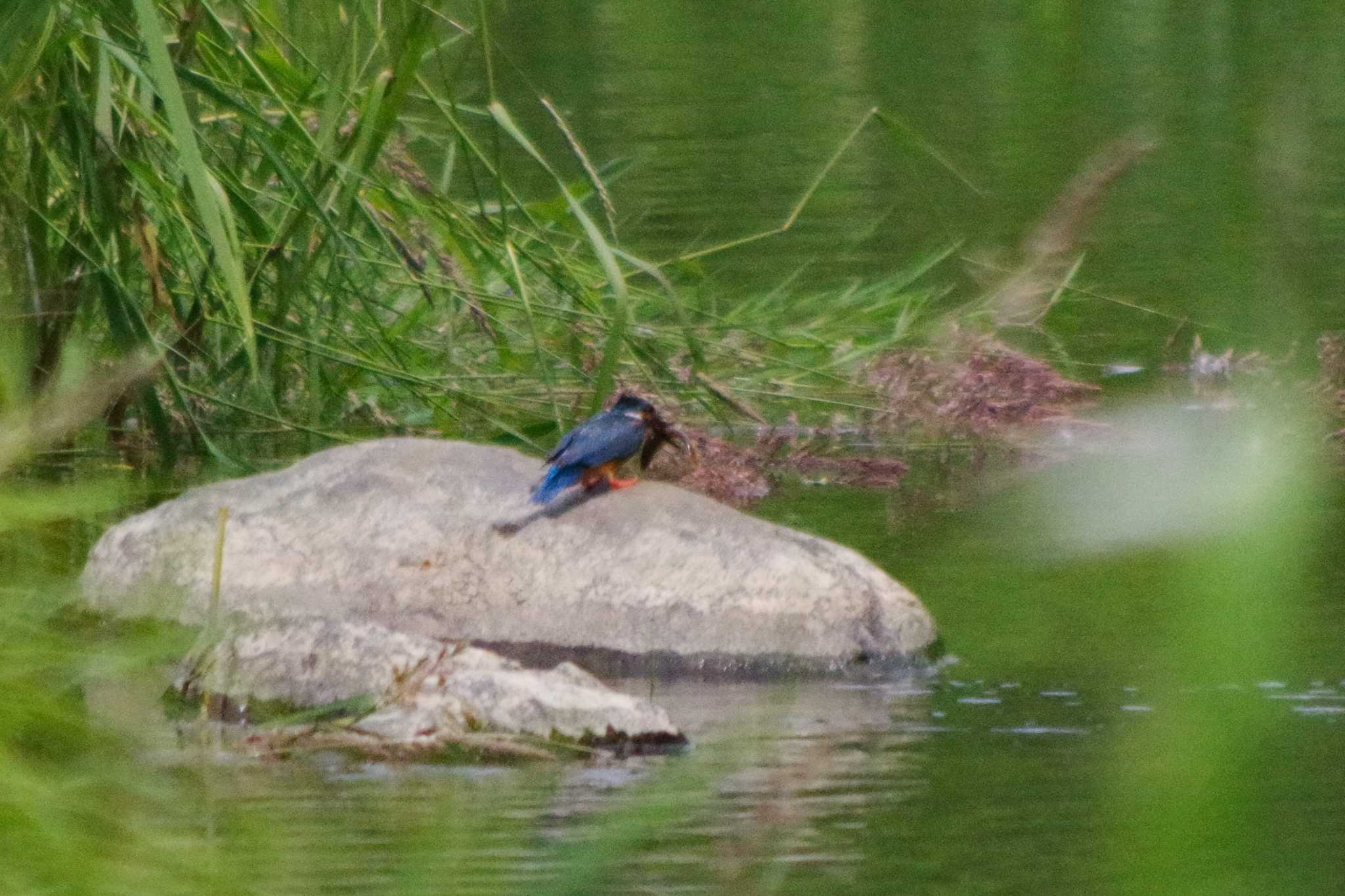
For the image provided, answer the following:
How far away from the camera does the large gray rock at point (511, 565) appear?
4.70 m

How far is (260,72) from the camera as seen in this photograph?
3904 millimetres

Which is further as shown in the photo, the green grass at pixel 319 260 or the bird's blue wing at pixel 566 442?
the bird's blue wing at pixel 566 442

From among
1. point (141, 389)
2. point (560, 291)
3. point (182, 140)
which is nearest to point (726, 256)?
point (560, 291)

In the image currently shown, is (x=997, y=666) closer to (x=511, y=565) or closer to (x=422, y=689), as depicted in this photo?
(x=511, y=565)

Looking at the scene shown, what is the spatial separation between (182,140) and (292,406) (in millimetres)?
4662

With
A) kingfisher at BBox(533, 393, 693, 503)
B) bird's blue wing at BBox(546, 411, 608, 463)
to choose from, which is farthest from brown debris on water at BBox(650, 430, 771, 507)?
bird's blue wing at BBox(546, 411, 608, 463)

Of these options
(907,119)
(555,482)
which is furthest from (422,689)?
(907,119)

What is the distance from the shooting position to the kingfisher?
4.98 metres

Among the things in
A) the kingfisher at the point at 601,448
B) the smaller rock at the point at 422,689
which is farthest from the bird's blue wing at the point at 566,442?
the smaller rock at the point at 422,689

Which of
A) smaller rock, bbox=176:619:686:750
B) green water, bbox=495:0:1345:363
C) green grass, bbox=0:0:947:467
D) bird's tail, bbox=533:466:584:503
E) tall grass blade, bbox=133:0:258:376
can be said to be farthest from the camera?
green water, bbox=495:0:1345:363

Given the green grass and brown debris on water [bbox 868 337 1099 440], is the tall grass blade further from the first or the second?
brown debris on water [bbox 868 337 1099 440]

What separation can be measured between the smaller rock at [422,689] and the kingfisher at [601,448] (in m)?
0.76

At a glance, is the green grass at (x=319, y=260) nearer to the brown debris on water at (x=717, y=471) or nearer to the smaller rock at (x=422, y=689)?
the brown debris on water at (x=717, y=471)

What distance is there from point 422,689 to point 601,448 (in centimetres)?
109
